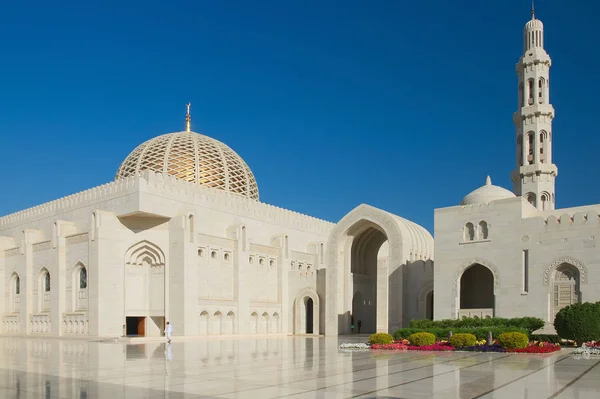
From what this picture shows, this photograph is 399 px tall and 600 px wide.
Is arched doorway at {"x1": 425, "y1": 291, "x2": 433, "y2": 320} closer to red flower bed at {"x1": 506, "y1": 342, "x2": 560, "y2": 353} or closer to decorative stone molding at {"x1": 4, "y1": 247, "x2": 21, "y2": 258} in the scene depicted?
red flower bed at {"x1": 506, "y1": 342, "x2": 560, "y2": 353}

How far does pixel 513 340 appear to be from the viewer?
17.2 meters

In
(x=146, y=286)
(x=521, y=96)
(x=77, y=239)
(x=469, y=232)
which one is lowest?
(x=146, y=286)

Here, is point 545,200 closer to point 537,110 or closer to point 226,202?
point 537,110

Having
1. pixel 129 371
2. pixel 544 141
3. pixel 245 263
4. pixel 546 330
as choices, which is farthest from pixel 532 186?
pixel 129 371

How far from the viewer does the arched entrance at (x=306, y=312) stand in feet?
112

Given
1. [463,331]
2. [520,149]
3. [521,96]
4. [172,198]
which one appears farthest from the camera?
[521,96]

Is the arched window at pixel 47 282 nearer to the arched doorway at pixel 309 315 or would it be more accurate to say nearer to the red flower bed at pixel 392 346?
the arched doorway at pixel 309 315

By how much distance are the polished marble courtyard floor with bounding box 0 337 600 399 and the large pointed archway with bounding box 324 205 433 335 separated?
43.3 ft

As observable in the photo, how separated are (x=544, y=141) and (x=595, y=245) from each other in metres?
10.4

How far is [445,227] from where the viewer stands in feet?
89.0

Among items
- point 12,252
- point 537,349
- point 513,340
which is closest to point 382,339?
point 513,340

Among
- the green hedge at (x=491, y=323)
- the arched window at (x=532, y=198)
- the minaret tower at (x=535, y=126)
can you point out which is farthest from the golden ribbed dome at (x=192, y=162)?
the green hedge at (x=491, y=323)

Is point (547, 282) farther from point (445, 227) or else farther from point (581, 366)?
point (581, 366)

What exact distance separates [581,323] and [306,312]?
1921 cm
